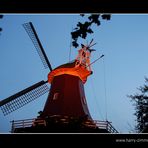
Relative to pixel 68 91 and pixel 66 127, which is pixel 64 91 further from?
pixel 66 127

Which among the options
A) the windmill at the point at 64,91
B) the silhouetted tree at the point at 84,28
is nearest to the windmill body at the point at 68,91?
the windmill at the point at 64,91

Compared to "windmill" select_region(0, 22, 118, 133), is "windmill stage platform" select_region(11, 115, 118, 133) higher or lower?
lower

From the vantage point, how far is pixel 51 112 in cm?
Answer: 1459

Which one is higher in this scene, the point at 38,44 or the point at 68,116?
the point at 38,44

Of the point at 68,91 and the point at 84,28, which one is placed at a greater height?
the point at 68,91

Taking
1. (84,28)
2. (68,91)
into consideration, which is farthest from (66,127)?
(68,91)

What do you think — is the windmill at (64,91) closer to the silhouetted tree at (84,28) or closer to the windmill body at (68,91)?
the windmill body at (68,91)
